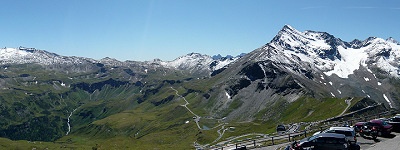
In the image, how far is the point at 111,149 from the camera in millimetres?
149500

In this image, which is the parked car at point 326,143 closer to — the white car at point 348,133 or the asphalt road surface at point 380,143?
the white car at point 348,133

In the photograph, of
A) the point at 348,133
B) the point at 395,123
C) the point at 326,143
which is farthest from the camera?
the point at 395,123

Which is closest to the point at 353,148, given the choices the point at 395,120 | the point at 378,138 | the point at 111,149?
the point at 378,138

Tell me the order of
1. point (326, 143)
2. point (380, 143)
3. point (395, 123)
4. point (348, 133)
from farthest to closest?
1. point (395, 123)
2. point (380, 143)
3. point (348, 133)
4. point (326, 143)

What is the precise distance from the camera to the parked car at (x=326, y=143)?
47344mm

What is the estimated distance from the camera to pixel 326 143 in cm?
4819

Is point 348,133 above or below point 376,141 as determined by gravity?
above

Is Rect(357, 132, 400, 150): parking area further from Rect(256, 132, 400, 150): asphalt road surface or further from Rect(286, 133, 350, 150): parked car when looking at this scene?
Rect(286, 133, 350, 150): parked car

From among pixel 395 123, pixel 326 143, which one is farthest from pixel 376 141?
pixel 326 143

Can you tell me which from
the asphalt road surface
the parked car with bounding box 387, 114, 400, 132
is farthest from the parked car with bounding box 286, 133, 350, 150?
the parked car with bounding box 387, 114, 400, 132

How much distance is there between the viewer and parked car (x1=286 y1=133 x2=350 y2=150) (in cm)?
4734

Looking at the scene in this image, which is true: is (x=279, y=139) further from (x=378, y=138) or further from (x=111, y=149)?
(x=111, y=149)

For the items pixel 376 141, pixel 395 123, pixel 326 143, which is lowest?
pixel 376 141

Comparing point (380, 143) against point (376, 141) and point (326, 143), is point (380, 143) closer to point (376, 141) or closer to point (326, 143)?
point (376, 141)
